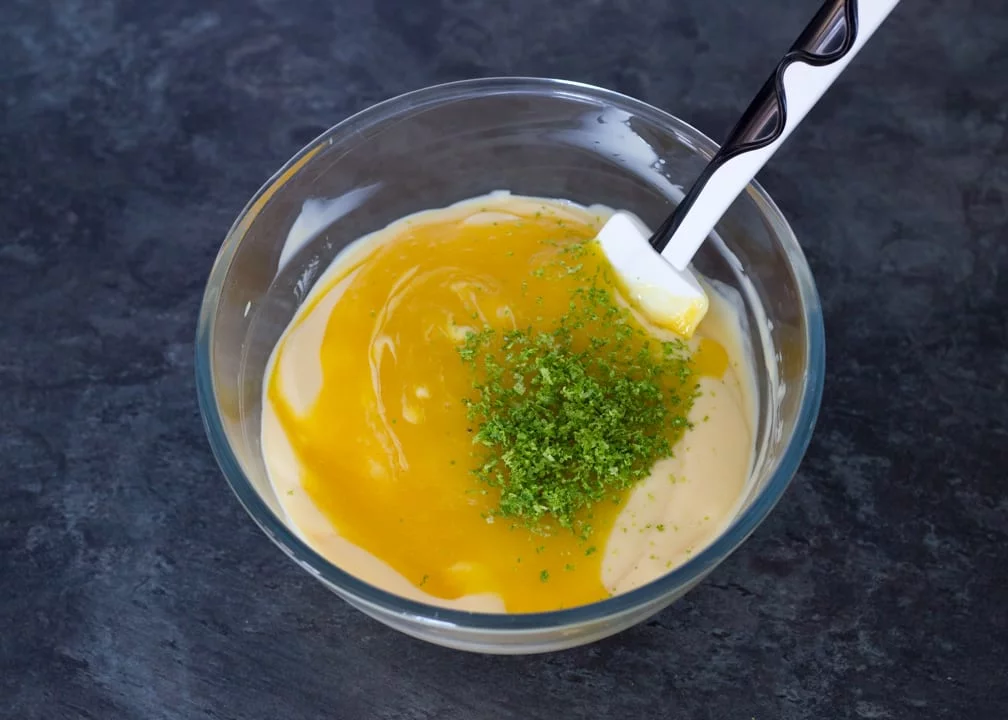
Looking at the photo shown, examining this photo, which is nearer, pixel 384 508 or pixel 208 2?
pixel 384 508

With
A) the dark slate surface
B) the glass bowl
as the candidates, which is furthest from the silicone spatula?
the dark slate surface

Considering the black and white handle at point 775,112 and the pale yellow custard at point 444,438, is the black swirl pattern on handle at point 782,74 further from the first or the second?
the pale yellow custard at point 444,438

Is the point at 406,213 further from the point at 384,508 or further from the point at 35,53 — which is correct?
the point at 35,53

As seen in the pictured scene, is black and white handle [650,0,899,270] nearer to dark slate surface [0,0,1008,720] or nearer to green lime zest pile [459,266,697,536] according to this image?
green lime zest pile [459,266,697,536]

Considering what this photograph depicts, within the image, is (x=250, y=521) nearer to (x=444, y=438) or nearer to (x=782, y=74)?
(x=444, y=438)

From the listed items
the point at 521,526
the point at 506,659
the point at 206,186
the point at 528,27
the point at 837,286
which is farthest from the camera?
the point at 528,27

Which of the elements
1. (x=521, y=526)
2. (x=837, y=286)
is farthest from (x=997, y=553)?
(x=521, y=526)

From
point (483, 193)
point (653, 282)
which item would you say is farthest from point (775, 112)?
point (483, 193)

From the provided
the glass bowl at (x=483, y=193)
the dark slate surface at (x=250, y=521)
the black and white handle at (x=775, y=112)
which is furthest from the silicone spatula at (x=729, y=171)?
the dark slate surface at (x=250, y=521)
